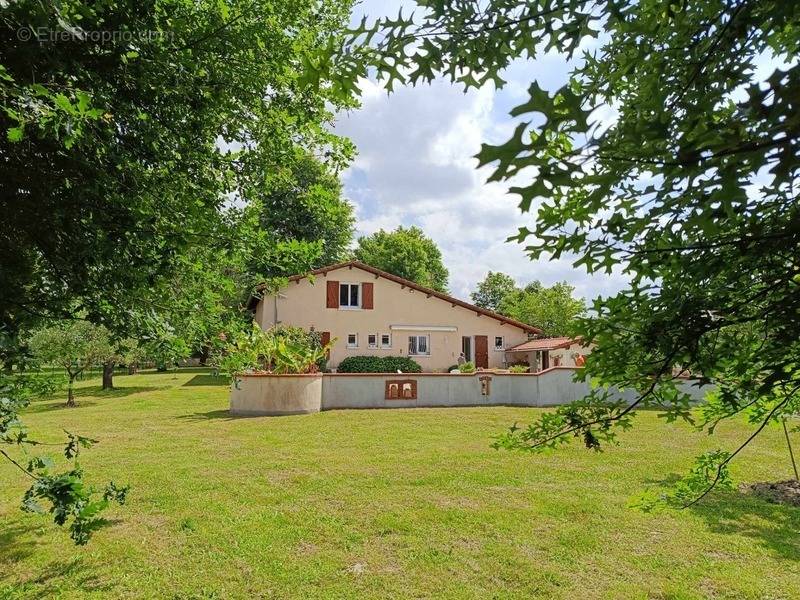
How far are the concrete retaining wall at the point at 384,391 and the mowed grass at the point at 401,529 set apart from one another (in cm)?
441

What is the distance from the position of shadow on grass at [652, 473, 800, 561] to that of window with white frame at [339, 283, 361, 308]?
73.1 feet

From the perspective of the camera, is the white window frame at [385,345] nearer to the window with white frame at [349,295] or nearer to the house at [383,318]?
the house at [383,318]

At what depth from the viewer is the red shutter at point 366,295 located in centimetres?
2830

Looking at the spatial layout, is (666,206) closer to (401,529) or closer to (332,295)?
(401,529)

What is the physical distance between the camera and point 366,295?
28375 mm

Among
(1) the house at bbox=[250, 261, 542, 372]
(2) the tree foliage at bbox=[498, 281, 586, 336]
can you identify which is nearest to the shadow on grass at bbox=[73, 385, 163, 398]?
(1) the house at bbox=[250, 261, 542, 372]

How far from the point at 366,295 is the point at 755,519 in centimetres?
2311

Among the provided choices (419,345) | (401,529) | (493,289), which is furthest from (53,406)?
(493,289)

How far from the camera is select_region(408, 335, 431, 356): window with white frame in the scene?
94.4 feet

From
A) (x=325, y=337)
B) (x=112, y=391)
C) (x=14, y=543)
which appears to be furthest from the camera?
(x=325, y=337)

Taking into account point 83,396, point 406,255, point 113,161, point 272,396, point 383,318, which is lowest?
point 83,396

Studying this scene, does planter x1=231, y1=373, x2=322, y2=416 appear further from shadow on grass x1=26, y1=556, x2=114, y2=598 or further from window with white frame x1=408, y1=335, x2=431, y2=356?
window with white frame x1=408, y1=335, x2=431, y2=356

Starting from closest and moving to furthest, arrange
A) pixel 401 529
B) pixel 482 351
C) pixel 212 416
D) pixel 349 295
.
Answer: pixel 401 529 → pixel 212 416 → pixel 349 295 → pixel 482 351

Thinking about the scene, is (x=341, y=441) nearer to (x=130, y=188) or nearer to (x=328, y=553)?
(x=328, y=553)
